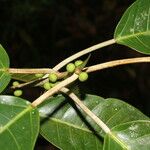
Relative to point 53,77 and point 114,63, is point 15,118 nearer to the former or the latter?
point 53,77

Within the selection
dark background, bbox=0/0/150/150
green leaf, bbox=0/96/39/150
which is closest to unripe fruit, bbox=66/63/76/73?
green leaf, bbox=0/96/39/150

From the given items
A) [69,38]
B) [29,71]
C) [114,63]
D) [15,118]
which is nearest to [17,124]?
[15,118]

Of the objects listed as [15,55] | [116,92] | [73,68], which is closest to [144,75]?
[116,92]

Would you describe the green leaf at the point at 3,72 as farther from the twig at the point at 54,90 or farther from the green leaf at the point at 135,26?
the green leaf at the point at 135,26

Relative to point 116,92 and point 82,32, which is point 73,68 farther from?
point 82,32

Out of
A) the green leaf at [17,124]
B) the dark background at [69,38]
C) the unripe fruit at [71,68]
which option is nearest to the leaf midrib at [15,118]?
the green leaf at [17,124]

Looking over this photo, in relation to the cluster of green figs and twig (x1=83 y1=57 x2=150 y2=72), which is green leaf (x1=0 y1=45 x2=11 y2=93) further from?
twig (x1=83 y1=57 x2=150 y2=72)
